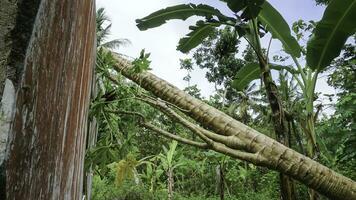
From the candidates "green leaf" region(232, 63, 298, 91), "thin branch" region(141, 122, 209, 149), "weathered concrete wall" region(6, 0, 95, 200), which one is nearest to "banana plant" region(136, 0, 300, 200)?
"green leaf" region(232, 63, 298, 91)

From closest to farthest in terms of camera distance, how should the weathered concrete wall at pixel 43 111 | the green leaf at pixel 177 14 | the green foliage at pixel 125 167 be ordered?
the weathered concrete wall at pixel 43 111 < the green foliage at pixel 125 167 < the green leaf at pixel 177 14

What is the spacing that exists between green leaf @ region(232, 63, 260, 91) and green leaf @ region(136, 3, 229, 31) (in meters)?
1.12

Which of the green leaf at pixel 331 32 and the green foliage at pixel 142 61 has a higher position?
the green leaf at pixel 331 32

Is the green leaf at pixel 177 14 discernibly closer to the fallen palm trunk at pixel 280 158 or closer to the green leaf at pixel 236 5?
the green leaf at pixel 236 5

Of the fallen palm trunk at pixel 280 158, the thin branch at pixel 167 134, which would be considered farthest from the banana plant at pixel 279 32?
the thin branch at pixel 167 134

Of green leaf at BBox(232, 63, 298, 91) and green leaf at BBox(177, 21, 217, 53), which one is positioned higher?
green leaf at BBox(177, 21, 217, 53)

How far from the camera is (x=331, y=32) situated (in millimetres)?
3711

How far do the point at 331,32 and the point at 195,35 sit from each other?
4.90 feet

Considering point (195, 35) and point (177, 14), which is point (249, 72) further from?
point (177, 14)

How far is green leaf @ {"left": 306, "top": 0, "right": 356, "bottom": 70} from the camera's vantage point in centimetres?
357

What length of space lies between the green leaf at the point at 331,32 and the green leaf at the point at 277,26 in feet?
1.12

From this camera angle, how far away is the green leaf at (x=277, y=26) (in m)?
4.07

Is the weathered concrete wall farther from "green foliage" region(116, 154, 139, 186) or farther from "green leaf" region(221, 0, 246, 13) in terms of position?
"green leaf" region(221, 0, 246, 13)

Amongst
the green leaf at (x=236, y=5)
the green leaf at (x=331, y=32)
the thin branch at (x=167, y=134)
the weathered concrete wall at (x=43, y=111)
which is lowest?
the weathered concrete wall at (x=43, y=111)
